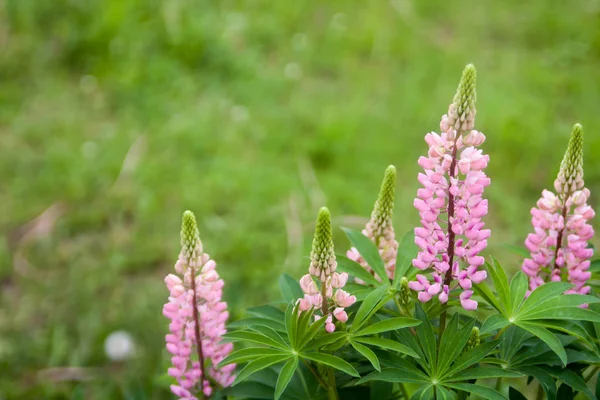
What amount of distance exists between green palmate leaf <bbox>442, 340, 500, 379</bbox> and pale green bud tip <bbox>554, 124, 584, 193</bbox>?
28cm

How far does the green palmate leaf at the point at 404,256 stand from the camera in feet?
4.14

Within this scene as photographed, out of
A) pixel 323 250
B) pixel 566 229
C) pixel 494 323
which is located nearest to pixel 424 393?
pixel 494 323

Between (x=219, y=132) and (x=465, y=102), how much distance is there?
219 centimetres

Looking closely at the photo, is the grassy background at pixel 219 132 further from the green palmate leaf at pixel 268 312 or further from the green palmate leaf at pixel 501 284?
the green palmate leaf at pixel 501 284

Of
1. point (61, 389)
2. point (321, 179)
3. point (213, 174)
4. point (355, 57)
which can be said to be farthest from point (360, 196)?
point (61, 389)

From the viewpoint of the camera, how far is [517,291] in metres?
1.17

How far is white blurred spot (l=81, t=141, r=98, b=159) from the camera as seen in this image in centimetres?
305

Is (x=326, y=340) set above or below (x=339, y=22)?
below

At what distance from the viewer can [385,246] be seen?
4.23ft

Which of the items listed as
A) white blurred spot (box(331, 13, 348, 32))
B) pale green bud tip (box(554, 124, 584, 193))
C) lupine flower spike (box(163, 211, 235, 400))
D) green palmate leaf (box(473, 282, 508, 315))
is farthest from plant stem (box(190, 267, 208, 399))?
white blurred spot (box(331, 13, 348, 32))

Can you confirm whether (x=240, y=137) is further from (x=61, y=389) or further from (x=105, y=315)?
(x=61, y=389)

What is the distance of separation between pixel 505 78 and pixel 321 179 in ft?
3.52

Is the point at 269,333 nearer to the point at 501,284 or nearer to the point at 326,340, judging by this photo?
the point at 326,340

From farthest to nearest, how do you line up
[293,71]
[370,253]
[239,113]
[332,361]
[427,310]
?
[293,71], [239,113], [370,253], [427,310], [332,361]
